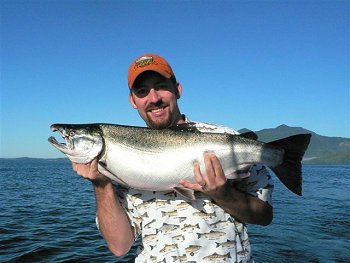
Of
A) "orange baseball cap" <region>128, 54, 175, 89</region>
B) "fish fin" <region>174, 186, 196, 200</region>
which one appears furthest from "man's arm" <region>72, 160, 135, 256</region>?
"orange baseball cap" <region>128, 54, 175, 89</region>

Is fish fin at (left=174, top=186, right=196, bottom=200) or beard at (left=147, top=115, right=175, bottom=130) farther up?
beard at (left=147, top=115, right=175, bottom=130)

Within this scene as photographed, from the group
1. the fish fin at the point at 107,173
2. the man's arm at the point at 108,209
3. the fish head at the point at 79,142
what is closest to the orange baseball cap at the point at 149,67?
the fish head at the point at 79,142

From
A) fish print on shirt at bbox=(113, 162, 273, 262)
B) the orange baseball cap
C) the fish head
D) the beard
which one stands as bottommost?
fish print on shirt at bbox=(113, 162, 273, 262)

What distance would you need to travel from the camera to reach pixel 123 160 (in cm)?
416

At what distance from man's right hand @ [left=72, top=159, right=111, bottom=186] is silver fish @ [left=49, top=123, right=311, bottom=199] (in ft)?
→ 0.16

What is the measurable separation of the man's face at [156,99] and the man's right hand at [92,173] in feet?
2.55

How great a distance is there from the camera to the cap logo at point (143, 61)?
4.24 meters

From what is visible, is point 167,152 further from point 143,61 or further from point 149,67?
point 143,61

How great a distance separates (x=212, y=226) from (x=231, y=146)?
0.86m

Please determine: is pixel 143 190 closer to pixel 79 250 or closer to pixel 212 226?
pixel 212 226

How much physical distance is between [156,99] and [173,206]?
1.14 meters

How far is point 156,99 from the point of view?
4098 millimetres

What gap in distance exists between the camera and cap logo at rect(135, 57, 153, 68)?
13.9 ft

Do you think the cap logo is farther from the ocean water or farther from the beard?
the ocean water
